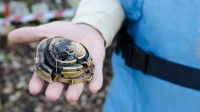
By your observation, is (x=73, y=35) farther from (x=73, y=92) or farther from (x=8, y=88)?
(x=8, y=88)

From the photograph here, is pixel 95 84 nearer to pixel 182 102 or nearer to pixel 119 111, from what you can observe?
pixel 182 102

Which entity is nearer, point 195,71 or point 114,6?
point 195,71

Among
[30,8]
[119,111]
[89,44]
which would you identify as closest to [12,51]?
[30,8]

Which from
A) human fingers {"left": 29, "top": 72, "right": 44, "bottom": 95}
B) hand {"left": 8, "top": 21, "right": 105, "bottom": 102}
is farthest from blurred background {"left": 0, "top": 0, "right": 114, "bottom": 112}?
human fingers {"left": 29, "top": 72, "right": 44, "bottom": 95}

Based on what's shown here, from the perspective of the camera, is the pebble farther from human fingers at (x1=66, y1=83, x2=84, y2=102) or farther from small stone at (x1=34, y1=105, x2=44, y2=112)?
human fingers at (x1=66, y1=83, x2=84, y2=102)

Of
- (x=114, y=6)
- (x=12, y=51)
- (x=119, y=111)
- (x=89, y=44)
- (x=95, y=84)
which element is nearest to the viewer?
(x=95, y=84)

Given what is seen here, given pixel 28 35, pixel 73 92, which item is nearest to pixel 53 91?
pixel 73 92
